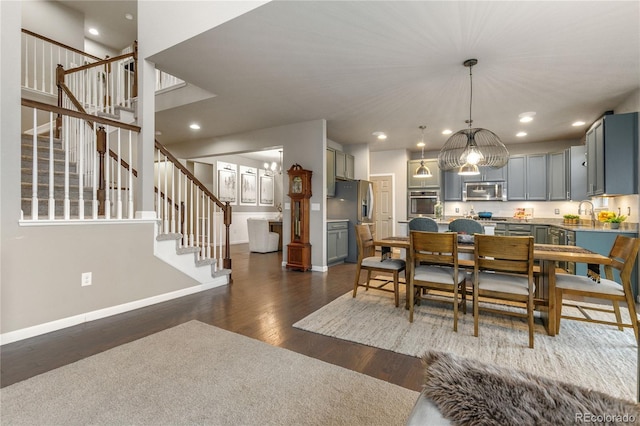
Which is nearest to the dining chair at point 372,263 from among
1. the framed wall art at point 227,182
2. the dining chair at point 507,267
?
the dining chair at point 507,267

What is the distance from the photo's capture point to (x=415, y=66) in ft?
10.7

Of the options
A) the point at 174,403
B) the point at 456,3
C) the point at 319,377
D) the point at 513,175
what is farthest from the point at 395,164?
the point at 174,403

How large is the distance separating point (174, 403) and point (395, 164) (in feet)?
23.8

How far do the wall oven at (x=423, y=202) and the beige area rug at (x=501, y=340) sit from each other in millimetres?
4418

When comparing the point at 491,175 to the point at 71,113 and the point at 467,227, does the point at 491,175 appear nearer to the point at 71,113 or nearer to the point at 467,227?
the point at 467,227

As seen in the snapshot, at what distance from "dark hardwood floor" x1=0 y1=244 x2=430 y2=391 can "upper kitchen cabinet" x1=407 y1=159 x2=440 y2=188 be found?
4.14 m

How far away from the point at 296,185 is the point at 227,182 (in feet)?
13.4

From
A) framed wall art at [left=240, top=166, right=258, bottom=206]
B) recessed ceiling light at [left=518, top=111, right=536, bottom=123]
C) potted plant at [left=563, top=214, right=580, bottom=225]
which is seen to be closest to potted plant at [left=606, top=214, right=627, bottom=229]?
potted plant at [left=563, top=214, right=580, bottom=225]

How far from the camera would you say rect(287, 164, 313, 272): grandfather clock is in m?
5.17

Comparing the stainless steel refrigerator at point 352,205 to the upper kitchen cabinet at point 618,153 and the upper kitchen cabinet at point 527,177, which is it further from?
the upper kitchen cabinet at point 618,153

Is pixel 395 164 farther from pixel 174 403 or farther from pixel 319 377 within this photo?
pixel 174 403

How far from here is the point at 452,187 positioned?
7.04 m

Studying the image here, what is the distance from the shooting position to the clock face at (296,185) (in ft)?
17.3

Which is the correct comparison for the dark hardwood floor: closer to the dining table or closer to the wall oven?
the dining table
